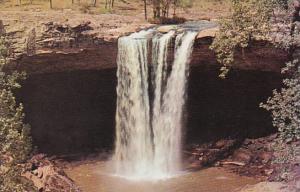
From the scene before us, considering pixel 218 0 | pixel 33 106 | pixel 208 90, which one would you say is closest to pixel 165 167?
pixel 208 90

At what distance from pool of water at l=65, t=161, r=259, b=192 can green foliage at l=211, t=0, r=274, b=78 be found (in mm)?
4138

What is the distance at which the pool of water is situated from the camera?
1881 centimetres

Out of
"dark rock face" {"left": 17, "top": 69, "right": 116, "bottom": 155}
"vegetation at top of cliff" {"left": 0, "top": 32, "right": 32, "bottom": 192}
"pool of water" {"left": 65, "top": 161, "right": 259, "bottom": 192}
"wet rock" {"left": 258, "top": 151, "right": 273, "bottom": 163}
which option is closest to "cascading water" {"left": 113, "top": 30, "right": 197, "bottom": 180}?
"pool of water" {"left": 65, "top": 161, "right": 259, "bottom": 192}

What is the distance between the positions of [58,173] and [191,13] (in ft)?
49.3

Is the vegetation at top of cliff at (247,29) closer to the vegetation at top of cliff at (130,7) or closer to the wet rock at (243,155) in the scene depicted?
the wet rock at (243,155)

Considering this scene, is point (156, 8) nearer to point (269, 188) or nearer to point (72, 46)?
point (72, 46)

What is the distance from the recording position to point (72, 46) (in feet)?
68.1

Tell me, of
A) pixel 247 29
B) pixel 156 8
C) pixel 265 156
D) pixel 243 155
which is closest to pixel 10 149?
pixel 247 29

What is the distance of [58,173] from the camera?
62.1 feet

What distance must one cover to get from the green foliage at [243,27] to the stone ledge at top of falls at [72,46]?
657 mm

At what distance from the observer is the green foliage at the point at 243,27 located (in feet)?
62.1

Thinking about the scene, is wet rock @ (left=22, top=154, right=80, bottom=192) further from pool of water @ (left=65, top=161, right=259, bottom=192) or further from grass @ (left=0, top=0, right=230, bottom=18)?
grass @ (left=0, top=0, right=230, bottom=18)

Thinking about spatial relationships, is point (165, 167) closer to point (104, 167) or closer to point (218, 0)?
point (104, 167)

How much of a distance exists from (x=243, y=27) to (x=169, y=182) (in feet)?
21.4
